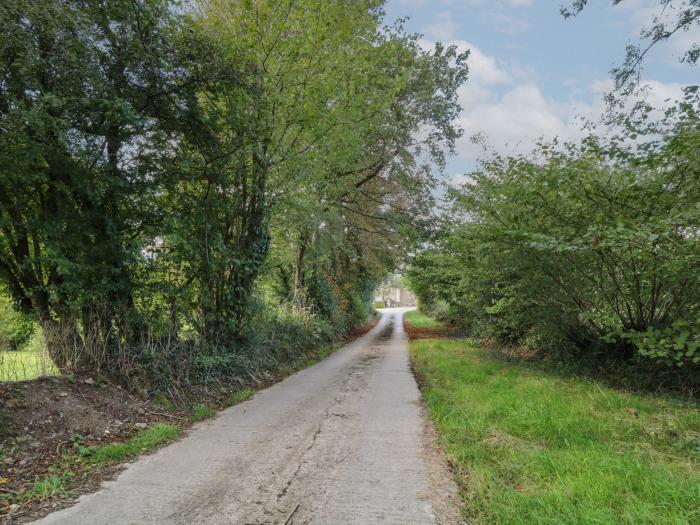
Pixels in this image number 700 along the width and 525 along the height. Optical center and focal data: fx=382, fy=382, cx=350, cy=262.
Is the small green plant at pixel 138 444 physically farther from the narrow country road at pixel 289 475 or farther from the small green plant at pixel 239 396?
the small green plant at pixel 239 396

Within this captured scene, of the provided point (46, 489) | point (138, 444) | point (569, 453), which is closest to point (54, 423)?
point (138, 444)

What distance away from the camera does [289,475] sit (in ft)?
11.3

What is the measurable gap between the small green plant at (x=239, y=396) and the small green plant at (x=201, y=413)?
22.8 inches

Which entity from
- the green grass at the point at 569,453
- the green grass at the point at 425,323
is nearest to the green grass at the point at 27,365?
the green grass at the point at 569,453

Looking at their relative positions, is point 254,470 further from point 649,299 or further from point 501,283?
point 501,283

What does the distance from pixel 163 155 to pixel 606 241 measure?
640 cm

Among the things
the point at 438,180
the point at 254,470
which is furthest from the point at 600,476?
the point at 438,180

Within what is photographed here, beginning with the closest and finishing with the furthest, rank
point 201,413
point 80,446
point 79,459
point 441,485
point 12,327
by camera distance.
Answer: point 441,485 → point 79,459 → point 80,446 → point 201,413 → point 12,327

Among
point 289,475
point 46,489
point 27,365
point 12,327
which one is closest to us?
point 46,489

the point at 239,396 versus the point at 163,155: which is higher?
the point at 163,155

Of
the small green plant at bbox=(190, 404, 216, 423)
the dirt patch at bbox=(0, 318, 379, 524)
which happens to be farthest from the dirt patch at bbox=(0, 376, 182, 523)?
the small green plant at bbox=(190, 404, 216, 423)

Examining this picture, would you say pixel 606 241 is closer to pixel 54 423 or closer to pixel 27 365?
pixel 54 423

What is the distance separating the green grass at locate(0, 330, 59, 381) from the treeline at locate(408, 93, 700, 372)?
6788 mm

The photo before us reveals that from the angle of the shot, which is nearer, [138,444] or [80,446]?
[80,446]
